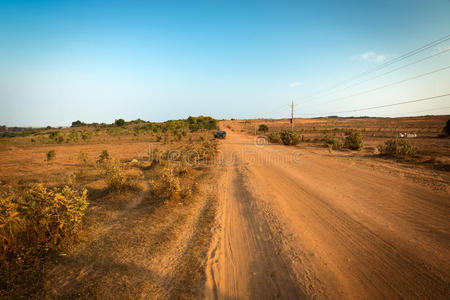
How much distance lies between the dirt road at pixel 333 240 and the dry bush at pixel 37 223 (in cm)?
305

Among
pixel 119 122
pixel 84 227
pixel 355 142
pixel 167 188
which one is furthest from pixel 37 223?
pixel 119 122

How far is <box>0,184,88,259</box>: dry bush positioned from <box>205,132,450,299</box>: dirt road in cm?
305

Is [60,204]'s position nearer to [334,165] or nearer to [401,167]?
[334,165]

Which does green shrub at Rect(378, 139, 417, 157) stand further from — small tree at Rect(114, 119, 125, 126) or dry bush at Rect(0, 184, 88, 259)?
small tree at Rect(114, 119, 125, 126)

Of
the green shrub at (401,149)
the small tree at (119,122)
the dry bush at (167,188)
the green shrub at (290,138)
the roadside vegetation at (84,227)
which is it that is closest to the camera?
the roadside vegetation at (84,227)

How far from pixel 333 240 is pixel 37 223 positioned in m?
6.15

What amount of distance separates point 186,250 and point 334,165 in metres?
9.83

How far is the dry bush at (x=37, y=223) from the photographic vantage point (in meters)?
3.12

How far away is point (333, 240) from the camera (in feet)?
12.9

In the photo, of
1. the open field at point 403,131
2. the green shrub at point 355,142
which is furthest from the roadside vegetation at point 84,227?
the green shrub at point 355,142

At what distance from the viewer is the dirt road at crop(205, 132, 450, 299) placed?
9.23 feet

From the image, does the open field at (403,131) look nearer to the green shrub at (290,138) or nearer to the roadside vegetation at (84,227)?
the green shrub at (290,138)

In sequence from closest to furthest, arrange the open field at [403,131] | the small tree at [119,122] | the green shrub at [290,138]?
the open field at [403,131] < the green shrub at [290,138] < the small tree at [119,122]

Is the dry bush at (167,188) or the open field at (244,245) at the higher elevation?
the dry bush at (167,188)
